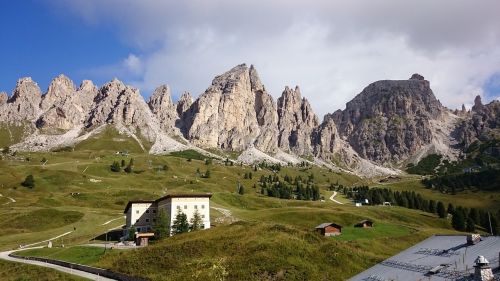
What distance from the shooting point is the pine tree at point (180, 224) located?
108438 mm

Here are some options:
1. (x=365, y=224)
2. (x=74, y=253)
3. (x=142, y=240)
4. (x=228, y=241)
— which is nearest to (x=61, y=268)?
(x=74, y=253)

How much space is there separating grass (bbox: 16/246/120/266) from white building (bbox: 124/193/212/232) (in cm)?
2399

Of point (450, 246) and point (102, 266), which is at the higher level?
point (450, 246)

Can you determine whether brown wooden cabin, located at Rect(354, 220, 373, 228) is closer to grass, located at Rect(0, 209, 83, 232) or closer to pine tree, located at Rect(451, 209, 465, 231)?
pine tree, located at Rect(451, 209, 465, 231)

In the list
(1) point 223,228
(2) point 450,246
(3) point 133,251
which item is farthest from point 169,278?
(2) point 450,246

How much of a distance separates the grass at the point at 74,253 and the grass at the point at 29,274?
7.28m

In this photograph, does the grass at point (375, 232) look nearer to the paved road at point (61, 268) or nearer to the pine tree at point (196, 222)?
the pine tree at point (196, 222)

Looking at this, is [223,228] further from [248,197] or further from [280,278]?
[248,197]

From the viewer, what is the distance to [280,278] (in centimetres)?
6097

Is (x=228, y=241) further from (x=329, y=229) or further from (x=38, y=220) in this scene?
(x=38, y=220)

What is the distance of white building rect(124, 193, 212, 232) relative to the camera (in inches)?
4611

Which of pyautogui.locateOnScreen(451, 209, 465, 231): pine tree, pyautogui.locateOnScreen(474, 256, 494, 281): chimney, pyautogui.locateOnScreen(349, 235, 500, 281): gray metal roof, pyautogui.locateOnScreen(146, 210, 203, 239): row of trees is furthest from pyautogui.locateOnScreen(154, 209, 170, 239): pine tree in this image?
pyautogui.locateOnScreen(451, 209, 465, 231): pine tree

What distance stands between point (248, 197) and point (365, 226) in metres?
77.7

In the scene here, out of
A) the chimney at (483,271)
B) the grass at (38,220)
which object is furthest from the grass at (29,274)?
the chimney at (483,271)
